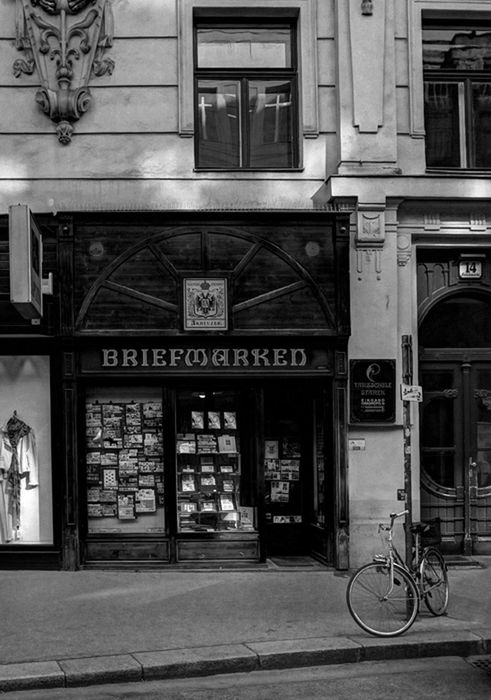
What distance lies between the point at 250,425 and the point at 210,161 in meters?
3.66

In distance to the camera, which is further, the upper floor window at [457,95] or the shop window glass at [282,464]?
the shop window glass at [282,464]

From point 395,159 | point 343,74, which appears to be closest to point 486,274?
point 395,159

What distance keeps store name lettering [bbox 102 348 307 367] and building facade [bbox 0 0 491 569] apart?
0.03m

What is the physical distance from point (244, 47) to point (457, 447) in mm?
6337

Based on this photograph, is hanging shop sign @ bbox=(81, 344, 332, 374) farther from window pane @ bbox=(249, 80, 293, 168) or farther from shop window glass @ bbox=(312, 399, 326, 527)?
window pane @ bbox=(249, 80, 293, 168)

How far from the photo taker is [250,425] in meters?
12.6

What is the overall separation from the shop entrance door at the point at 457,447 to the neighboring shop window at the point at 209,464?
2.64 meters

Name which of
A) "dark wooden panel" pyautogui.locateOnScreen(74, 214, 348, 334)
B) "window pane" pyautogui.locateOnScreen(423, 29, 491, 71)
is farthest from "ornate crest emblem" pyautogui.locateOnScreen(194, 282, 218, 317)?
"window pane" pyautogui.locateOnScreen(423, 29, 491, 71)

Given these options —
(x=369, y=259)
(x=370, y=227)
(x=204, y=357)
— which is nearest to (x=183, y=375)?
(x=204, y=357)

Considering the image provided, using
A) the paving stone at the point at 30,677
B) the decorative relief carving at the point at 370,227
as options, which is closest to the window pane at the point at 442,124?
the decorative relief carving at the point at 370,227

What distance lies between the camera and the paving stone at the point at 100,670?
7.80m

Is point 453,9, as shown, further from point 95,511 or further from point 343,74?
point 95,511

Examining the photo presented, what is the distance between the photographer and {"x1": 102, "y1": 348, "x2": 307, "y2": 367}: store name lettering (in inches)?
478

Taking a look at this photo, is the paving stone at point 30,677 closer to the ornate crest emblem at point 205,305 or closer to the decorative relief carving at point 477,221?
the ornate crest emblem at point 205,305
